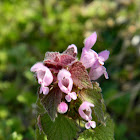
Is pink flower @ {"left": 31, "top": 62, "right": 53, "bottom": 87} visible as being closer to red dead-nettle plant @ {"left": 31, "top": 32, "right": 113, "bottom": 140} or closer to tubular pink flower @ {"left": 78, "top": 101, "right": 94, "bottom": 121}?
red dead-nettle plant @ {"left": 31, "top": 32, "right": 113, "bottom": 140}

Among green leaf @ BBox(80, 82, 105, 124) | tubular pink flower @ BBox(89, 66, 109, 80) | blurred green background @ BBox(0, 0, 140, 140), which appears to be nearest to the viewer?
green leaf @ BBox(80, 82, 105, 124)

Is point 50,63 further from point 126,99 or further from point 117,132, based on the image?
point 126,99

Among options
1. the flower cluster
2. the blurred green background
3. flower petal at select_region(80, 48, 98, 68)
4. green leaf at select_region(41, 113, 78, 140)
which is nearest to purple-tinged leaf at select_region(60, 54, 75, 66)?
the flower cluster

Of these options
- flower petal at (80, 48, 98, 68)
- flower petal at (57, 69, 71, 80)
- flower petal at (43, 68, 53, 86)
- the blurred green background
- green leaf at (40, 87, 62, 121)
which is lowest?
green leaf at (40, 87, 62, 121)

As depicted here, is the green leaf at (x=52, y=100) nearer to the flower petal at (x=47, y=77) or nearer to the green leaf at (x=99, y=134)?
the flower petal at (x=47, y=77)

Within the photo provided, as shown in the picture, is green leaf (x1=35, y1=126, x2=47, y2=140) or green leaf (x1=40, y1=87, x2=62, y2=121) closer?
green leaf (x1=40, y1=87, x2=62, y2=121)

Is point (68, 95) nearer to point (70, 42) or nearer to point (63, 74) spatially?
point (63, 74)

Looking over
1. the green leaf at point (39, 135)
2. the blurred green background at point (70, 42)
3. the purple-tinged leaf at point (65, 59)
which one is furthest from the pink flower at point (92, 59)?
the blurred green background at point (70, 42)
